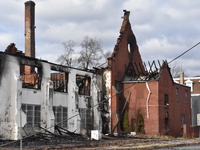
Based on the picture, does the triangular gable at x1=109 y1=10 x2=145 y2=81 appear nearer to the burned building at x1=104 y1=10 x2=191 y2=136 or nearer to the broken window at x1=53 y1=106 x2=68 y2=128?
the burned building at x1=104 y1=10 x2=191 y2=136

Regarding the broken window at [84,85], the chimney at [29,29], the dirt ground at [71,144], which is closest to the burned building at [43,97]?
the broken window at [84,85]

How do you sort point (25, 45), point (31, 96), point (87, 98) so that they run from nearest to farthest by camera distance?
point (31, 96)
point (87, 98)
point (25, 45)

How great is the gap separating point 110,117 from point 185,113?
12.2 m

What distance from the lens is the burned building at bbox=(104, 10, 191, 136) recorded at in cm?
3941

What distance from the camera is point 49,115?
31.0 m

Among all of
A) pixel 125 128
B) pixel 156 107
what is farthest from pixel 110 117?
pixel 156 107

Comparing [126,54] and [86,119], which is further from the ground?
[126,54]

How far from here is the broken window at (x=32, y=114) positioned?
96.3 feet

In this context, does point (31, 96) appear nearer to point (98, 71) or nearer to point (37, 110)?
point (37, 110)

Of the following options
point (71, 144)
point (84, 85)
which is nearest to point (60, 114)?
point (84, 85)

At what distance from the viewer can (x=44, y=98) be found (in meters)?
31.2

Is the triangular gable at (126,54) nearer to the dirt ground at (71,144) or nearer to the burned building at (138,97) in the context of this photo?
the burned building at (138,97)

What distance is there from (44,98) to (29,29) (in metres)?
14.3

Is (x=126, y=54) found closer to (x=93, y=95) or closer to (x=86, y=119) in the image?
(x=93, y=95)
